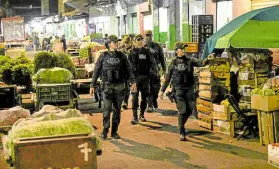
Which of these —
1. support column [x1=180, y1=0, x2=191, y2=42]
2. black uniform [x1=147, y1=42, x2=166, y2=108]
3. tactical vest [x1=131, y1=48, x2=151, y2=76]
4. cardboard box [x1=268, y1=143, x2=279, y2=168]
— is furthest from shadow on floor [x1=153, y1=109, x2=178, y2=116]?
support column [x1=180, y1=0, x2=191, y2=42]

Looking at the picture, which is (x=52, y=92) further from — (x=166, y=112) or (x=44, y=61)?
(x=166, y=112)

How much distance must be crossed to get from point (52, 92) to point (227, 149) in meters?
4.48

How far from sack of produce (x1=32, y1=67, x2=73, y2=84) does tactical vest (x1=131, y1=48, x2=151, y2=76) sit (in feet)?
5.44

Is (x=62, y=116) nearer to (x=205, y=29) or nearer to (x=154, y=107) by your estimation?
(x=154, y=107)

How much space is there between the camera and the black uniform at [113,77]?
31.4ft

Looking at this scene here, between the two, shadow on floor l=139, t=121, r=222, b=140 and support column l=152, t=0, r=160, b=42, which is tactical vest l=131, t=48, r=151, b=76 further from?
support column l=152, t=0, r=160, b=42

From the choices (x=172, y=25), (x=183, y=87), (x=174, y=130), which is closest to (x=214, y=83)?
(x=183, y=87)

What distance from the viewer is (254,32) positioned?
948cm

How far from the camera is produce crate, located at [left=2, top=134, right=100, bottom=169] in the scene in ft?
16.0

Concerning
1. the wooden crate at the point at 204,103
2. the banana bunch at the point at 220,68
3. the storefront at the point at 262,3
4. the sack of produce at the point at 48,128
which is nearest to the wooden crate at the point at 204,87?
the wooden crate at the point at 204,103

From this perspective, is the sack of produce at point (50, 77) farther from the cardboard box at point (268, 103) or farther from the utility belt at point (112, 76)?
the cardboard box at point (268, 103)

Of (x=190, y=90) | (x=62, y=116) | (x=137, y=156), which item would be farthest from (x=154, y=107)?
(x=62, y=116)

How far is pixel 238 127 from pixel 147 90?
2.67 m

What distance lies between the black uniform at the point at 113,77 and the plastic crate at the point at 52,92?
1.67 meters
